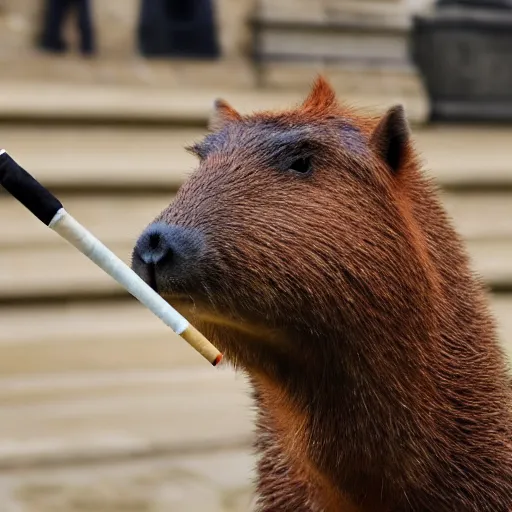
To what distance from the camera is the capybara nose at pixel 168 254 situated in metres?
1.59

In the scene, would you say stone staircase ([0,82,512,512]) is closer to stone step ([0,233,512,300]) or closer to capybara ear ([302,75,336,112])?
stone step ([0,233,512,300])

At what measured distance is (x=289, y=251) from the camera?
1.67 metres

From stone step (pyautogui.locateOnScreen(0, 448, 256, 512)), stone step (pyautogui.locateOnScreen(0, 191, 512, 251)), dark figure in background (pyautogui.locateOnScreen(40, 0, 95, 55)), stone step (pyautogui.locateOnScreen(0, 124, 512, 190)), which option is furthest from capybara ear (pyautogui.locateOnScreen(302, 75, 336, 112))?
dark figure in background (pyautogui.locateOnScreen(40, 0, 95, 55))

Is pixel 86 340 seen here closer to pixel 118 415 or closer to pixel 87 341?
pixel 87 341

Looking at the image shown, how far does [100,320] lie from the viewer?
18.5ft

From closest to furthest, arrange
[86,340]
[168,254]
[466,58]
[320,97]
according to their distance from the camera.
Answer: [168,254]
[320,97]
[86,340]
[466,58]

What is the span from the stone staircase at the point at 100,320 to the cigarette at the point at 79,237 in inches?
131

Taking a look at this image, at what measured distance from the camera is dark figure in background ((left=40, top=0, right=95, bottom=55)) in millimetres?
5734

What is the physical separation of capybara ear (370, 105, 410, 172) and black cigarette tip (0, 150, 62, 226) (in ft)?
2.07

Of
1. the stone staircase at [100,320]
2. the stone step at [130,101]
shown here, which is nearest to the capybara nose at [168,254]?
the stone staircase at [100,320]

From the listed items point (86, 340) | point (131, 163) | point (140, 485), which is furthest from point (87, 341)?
point (140, 485)

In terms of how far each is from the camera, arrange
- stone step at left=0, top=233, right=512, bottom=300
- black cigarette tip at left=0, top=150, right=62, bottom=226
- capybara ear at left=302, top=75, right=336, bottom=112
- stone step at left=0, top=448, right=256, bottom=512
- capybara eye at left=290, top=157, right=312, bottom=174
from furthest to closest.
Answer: stone step at left=0, top=233, right=512, bottom=300 < stone step at left=0, top=448, right=256, bottom=512 < capybara ear at left=302, top=75, right=336, bottom=112 < capybara eye at left=290, top=157, right=312, bottom=174 < black cigarette tip at left=0, top=150, right=62, bottom=226

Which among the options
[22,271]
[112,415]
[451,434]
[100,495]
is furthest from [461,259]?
[22,271]

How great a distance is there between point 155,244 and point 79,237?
0.16 meters
